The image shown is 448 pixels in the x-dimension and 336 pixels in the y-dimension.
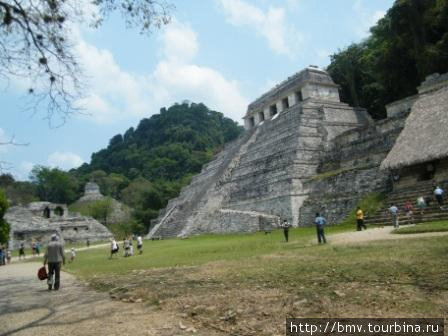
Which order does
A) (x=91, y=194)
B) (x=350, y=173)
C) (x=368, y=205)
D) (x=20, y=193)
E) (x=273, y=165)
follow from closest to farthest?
1. (x=368, y=205)
2. (x=350, y=173)
3. (x=273, y=165)
4. (x=91, y=194)
5. (x=20, y=193)

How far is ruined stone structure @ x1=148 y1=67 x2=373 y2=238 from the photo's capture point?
2333 cm

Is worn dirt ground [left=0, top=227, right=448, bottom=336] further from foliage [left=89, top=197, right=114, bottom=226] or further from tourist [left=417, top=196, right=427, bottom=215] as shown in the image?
foliage [left=89, top=197, right=114, bottom=226]

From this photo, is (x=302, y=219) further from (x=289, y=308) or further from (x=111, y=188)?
(x=111, y=188)

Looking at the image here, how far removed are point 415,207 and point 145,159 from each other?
72.0 m

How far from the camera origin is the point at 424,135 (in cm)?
1788

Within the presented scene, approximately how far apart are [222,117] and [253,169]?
7083 centimetres

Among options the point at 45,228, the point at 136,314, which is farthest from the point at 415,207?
the point at 45,228

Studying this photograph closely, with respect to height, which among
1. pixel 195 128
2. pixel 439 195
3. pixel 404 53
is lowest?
pixel 439 195

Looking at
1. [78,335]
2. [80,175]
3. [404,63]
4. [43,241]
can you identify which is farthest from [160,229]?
[80,175]

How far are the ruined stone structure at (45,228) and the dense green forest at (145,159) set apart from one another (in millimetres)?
15580

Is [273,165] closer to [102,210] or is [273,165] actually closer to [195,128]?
[102,210]

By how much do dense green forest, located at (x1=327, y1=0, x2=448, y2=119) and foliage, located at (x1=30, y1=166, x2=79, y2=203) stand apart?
57.4 metres

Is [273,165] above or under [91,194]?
under

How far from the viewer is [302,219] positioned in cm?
2180
